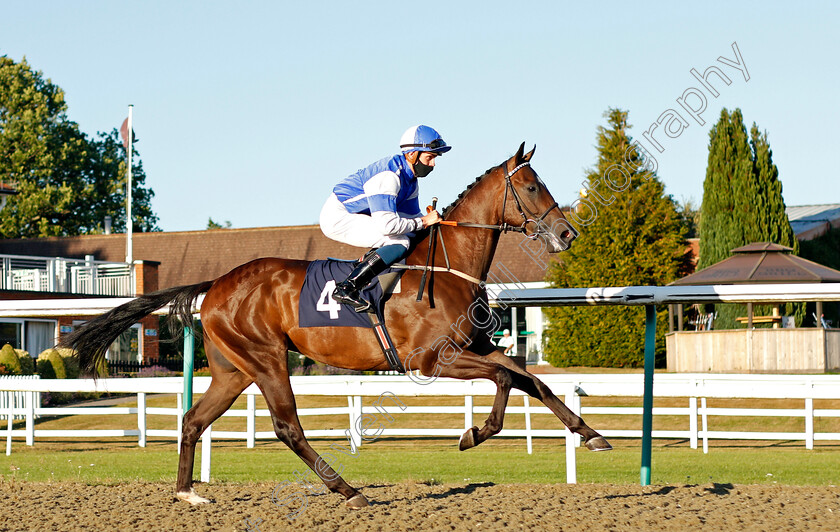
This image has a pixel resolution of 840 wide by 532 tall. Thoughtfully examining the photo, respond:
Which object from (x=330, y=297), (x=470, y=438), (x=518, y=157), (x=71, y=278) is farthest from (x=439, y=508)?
(x=71, y=278)

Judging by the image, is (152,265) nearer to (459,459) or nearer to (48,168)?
(48,168)

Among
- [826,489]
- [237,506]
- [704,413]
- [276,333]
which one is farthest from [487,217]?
[704,413]

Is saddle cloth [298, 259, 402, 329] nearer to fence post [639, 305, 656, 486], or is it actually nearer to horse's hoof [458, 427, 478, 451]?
horse's hoof [458, 427, 478, 451]

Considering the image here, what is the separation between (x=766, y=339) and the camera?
2134cm

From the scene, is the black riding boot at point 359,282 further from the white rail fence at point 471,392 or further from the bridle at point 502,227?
the white rail fence at point 471,392

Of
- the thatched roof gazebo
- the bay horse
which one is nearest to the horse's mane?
the bay horse

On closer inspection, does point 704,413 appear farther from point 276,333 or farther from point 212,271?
point 212,271

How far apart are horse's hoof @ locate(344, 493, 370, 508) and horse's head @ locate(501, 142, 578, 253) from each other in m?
1.78

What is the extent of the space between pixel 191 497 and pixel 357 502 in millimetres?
1086

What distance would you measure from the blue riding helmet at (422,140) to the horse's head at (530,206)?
418 mm

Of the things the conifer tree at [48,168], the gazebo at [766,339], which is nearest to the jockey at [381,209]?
the gazebo at [766,339]

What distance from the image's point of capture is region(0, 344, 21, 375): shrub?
18547 mm

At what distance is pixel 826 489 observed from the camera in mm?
5777

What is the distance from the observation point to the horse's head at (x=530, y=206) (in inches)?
207
